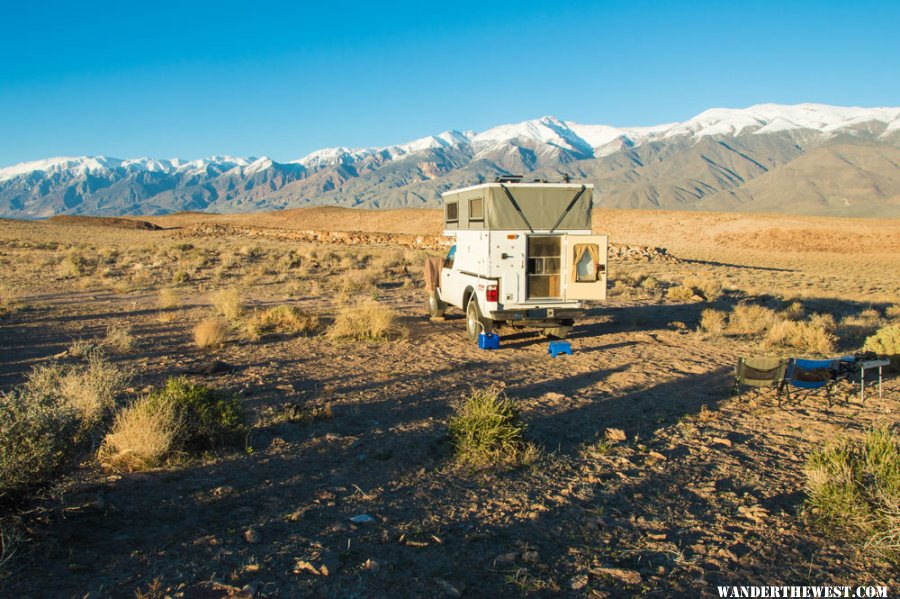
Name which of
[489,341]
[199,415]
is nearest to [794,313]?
[489,341]

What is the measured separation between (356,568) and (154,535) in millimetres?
1564

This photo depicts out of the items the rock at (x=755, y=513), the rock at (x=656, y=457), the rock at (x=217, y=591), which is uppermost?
the rock at (x=217, y=591)

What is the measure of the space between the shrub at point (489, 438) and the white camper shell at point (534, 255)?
4.75m

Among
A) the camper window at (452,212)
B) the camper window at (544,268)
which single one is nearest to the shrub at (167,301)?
the camper window at (452,212)

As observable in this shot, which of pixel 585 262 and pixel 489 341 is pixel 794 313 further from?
pixel 489 341

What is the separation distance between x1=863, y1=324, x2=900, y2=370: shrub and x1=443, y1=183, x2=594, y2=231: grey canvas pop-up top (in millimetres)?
4937

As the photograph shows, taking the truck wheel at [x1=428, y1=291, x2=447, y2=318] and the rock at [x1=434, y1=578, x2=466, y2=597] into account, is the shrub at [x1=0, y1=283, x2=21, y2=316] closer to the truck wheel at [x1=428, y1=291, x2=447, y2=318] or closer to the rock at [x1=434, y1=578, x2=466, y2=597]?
the truck wheel at [x1=428, y1=291, x2=447, y2=318]

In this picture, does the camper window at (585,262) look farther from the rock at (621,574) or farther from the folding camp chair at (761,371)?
the rock at (621,574)

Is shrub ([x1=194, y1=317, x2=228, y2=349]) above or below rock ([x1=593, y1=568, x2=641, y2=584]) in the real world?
above

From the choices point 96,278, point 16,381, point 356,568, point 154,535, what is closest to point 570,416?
point 356,568

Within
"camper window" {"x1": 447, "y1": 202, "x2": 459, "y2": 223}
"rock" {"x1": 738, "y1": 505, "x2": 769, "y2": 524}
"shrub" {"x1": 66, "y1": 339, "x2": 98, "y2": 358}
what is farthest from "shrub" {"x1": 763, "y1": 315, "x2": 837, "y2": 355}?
"shrub" {"x1": 66, "y1": 339, "x2": 98, "y2": 358}

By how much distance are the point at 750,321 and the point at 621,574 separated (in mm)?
11012

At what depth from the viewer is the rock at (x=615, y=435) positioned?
20.9ft

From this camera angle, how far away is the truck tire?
11.1 metres
